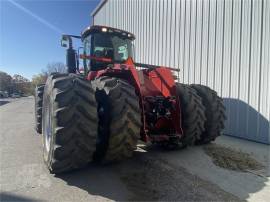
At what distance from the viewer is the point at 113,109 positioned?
4258 mm

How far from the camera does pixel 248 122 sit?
25.0 ft

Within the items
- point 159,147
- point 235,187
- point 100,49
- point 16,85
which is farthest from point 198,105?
point 16,85

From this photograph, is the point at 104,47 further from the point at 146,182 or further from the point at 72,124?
the point at 146,182

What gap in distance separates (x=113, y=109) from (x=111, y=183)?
1180 mm

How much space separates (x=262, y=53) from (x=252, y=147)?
255 centimetres

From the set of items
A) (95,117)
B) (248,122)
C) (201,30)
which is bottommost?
(248,122)

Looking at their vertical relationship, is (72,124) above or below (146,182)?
above

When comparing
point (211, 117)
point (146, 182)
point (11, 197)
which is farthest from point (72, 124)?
point (211, 117)

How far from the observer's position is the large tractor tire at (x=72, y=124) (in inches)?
154

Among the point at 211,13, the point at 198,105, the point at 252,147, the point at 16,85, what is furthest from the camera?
the point at 16,85

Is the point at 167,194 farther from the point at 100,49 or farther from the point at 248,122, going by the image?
the point at 248,122

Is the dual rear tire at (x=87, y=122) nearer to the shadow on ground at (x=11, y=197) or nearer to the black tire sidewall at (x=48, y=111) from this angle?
the black tire sidewall at (x=48, y=111)

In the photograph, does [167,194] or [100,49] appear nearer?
[167,194]

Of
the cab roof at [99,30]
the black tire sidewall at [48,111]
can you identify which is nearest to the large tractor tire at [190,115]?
the cab roof at [99,30]
